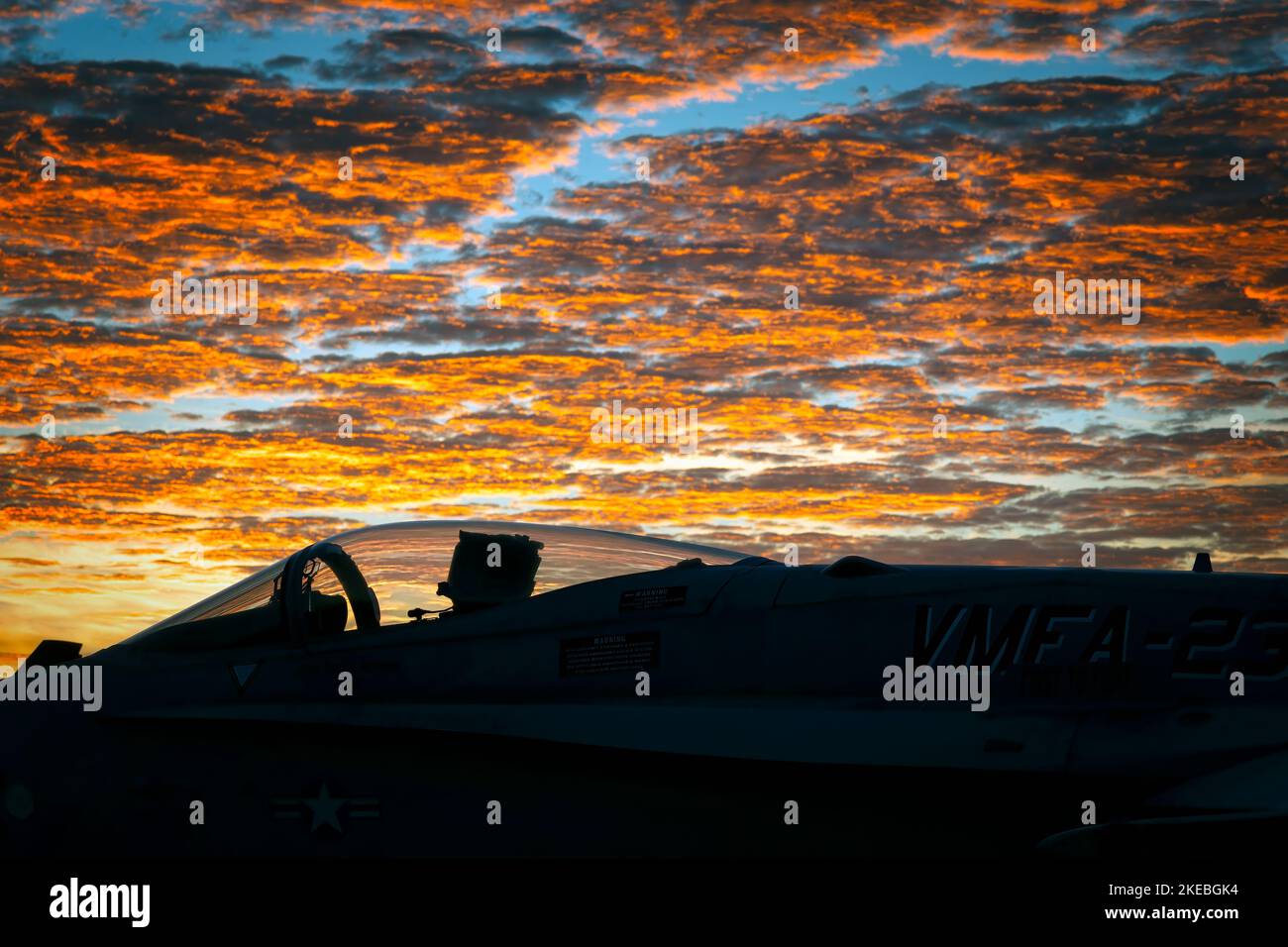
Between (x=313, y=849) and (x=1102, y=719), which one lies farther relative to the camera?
(x=313, y=849)

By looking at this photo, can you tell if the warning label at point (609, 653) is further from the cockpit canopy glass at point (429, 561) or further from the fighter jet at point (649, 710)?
the cockpit canopy glass at point (429, 561)

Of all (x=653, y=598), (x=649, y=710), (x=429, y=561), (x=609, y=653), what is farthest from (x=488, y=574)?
(x=649, y=710)

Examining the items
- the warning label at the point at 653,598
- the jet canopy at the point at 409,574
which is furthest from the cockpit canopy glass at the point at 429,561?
the warning label at the point at 653,598

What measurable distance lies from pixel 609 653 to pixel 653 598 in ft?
1.32

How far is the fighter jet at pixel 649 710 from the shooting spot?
6258mm

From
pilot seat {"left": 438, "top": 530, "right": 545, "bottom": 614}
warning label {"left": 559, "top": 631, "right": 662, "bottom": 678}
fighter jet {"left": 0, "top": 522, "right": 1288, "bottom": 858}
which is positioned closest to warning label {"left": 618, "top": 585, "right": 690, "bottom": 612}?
fighter jet {"left": 0, "top": 522, "right": 1288, "bottom": 858}

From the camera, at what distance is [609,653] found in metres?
7.43

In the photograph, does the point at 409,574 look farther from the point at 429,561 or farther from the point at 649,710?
the point at 649,710

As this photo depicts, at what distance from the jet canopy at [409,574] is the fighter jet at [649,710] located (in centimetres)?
2

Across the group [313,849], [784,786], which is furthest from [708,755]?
[313,849]

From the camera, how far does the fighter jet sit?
6.26m
